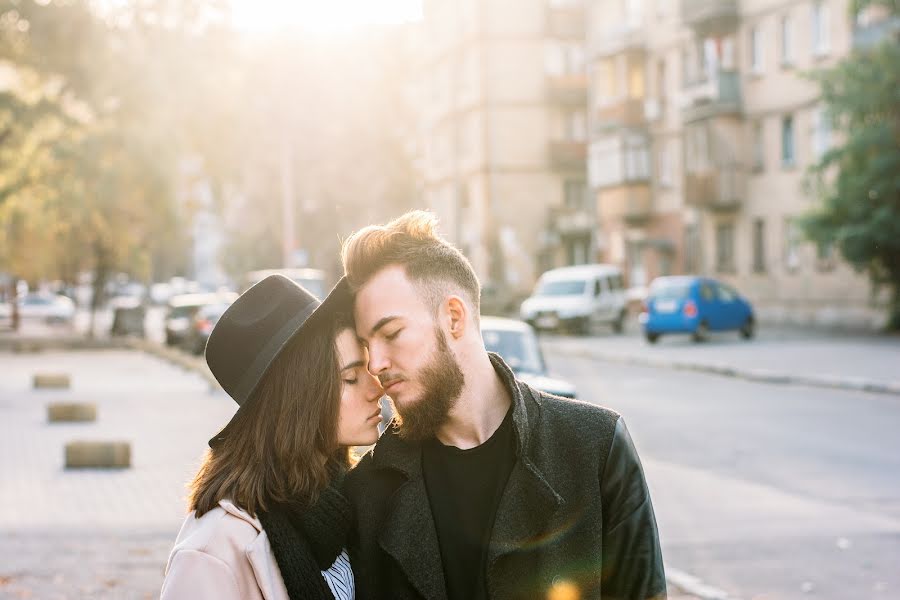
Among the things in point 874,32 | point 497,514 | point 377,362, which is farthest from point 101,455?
point 874,32

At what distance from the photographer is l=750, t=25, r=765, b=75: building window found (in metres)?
43.5

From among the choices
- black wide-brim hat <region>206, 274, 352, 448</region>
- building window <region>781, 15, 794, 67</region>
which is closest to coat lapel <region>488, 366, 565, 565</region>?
black wide-brim hat <region>206, 274, 352, 448</region>

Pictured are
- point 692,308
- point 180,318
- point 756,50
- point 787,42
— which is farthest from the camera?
point 756,50

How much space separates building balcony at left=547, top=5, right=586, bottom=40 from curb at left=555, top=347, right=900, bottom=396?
121 ft

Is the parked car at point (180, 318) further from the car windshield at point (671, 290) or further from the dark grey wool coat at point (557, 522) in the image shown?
the dark grey wool coat at point (557, 522)

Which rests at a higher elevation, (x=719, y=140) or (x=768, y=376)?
(x=719, y=140)

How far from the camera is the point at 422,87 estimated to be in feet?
242

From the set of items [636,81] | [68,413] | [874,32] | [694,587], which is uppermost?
[636,81]

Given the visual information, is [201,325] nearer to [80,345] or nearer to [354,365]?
[80,345]

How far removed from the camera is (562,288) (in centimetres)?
3925

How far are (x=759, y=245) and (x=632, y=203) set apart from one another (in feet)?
26.3

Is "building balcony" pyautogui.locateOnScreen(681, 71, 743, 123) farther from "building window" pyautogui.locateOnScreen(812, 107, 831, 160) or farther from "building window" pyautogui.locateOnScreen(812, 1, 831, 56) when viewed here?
"building window" pyautogui.locateOnScreen(812, 1, 831, 56)

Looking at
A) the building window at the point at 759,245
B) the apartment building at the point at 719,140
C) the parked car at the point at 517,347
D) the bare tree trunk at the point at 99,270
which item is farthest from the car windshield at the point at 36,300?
the parked car at the point at 517,347

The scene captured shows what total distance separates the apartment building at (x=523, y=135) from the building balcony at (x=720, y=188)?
16.7 meters
